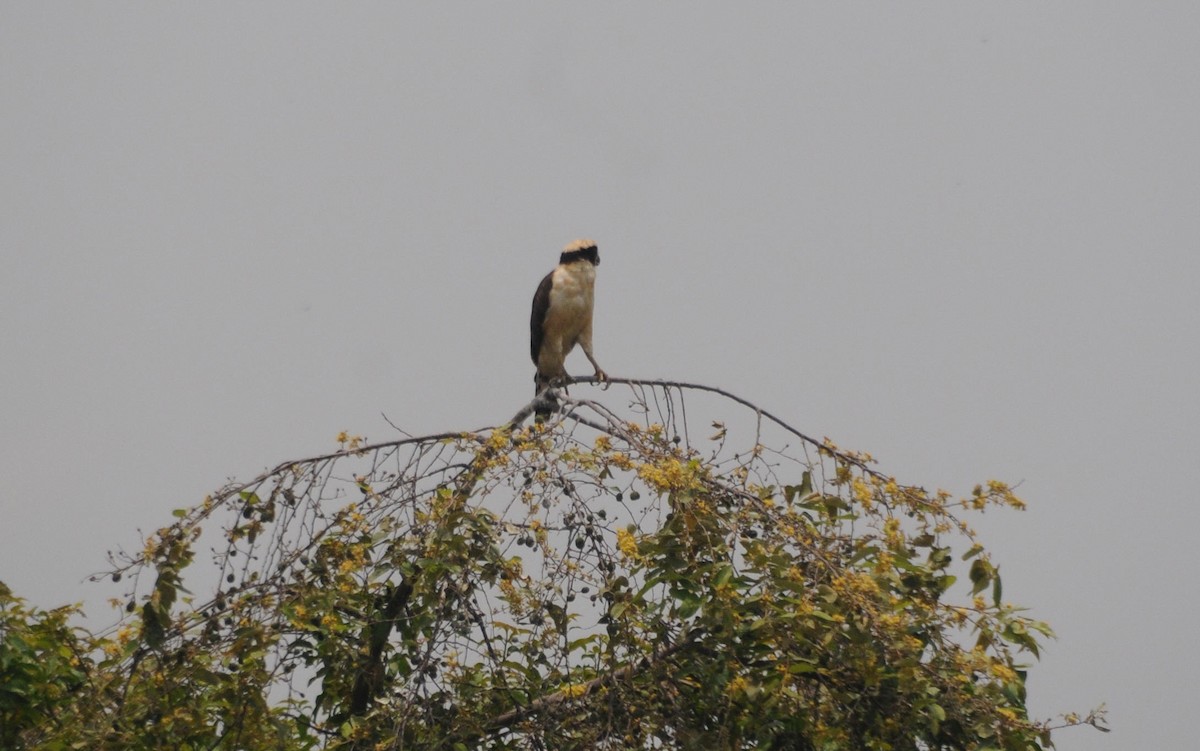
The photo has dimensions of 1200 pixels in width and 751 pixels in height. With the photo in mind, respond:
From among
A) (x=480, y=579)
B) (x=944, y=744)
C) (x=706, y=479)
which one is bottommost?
(x=944, y=744)

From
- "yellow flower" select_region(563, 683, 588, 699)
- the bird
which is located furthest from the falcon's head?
"yellow flower" select_region(563, 683, 588, 699)

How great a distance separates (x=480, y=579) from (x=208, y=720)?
3.72ft

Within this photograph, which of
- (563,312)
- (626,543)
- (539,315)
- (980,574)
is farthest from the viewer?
(539,315)

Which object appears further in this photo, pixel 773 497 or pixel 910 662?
pixel 773 497

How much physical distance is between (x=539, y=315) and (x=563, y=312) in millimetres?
218

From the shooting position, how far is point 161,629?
385 cm

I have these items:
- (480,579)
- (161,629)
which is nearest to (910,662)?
(480,579)

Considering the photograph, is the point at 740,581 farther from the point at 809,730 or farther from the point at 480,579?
the point at 480,579

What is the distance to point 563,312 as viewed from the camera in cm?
730

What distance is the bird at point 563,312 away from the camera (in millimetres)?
7332

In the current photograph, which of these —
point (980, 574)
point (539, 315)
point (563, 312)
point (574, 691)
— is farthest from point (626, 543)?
point (539, 315)

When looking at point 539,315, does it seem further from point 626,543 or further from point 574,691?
point 626,543

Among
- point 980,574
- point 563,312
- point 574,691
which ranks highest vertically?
point 563,312

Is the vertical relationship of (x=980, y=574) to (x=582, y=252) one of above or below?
below
